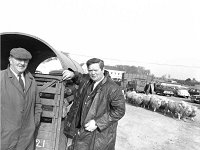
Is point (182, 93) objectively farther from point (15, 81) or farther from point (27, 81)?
point (15, 81)

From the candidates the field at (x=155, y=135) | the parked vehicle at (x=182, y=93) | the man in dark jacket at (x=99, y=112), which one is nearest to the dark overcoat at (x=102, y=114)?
the man in dark jacket at (x=99, y=112)

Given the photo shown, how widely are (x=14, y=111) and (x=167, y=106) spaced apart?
1243 cm

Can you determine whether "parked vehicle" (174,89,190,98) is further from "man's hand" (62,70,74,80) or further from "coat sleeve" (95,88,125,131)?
"coat sleeve" (95,88,125,131)

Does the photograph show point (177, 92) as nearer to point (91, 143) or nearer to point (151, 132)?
point (151, 132)

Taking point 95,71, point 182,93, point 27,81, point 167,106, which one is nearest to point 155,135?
point 167,106

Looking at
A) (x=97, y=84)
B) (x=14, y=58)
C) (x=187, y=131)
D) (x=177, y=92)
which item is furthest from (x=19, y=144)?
(x=177, y=92)

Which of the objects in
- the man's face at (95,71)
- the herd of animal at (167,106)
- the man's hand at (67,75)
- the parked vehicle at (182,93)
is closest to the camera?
the man's face at (95,71)

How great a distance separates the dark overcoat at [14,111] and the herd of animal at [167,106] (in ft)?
38.2

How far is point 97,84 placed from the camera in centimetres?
335

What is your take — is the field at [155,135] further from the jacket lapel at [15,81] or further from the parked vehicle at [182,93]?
the parked vehicle at [182,93]

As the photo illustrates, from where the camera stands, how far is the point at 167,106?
13648mm

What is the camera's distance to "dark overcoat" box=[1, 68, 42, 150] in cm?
273

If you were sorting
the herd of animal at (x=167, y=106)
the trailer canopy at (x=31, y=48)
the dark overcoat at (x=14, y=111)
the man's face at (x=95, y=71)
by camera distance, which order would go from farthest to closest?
the herd of animal at (x=167, y=106) → the trailer canopy at (x=31, y=48) → the man's face at (x=95, y=71) → the dark overcoat at (x=14, y=111)

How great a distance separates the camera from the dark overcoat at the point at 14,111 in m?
2.73
